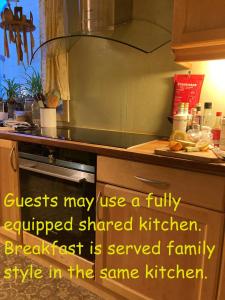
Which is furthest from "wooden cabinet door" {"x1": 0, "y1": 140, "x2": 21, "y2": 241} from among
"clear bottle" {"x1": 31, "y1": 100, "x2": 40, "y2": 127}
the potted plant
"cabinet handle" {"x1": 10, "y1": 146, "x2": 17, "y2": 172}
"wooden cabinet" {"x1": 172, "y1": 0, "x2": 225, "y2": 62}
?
"wooden cabinet" {"x1": 172, "y1": 0, "x2": 225, "y2": 62}

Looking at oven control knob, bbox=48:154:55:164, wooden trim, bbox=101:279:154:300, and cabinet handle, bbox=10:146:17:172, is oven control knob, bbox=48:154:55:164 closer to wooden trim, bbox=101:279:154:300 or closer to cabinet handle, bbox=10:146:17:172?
cabinet handle, bbox=10:146:17:172

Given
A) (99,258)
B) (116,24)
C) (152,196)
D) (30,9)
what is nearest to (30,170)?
(99,258)

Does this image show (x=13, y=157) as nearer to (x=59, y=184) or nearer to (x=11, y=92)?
(x=59, y=184)

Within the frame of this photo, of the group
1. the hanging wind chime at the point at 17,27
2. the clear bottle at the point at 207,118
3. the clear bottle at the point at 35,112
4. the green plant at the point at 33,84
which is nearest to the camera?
the clear bottle at the point at 207,118

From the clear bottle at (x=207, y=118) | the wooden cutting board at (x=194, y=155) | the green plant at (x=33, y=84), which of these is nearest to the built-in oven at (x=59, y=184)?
the wooden cutting board at (x=194, y=155)

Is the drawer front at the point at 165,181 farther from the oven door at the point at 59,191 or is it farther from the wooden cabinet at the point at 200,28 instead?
the wooden cabinet at the point at 200,28

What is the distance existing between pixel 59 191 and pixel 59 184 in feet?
0.15

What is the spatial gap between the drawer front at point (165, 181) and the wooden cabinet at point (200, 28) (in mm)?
554

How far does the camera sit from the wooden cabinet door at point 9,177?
61.8 inches

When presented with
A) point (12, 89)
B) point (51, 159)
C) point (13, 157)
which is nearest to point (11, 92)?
point (12, 89)

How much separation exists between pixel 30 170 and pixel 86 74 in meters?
0.82

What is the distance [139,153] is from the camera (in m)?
1.07

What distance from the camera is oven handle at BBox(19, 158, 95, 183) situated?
127 cm

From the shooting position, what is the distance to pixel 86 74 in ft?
6.10
